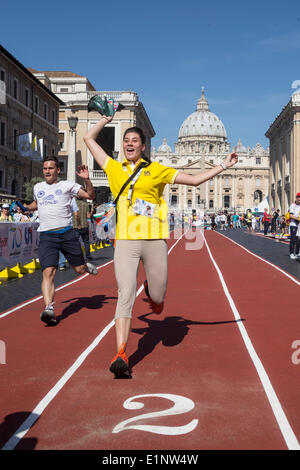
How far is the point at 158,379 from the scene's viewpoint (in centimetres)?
468

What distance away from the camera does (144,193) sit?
4.83 m

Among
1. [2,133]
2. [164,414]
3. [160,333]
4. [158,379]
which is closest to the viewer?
[164,414]

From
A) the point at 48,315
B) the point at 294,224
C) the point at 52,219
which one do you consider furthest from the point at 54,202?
the point at 294,224

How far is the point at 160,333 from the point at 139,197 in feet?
7.36

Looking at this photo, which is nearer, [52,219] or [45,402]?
[45,402]

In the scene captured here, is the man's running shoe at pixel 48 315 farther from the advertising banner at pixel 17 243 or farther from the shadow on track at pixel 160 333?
the advertising banner at pixel 17 243

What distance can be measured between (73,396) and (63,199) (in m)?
3.27

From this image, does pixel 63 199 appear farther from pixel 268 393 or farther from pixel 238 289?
pixel 238 289

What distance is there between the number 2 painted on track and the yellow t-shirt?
54.1 inches

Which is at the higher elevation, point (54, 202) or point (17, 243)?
point (54, 202)

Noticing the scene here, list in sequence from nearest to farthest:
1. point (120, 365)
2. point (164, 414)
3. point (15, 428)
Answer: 1. point (15, 428)
2. point (164, 414)
3. point (120, 365)

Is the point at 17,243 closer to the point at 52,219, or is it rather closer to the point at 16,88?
the point at 52,219

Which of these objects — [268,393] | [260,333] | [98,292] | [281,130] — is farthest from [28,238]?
[281,130]

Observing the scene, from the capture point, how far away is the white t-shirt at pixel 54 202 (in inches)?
276
